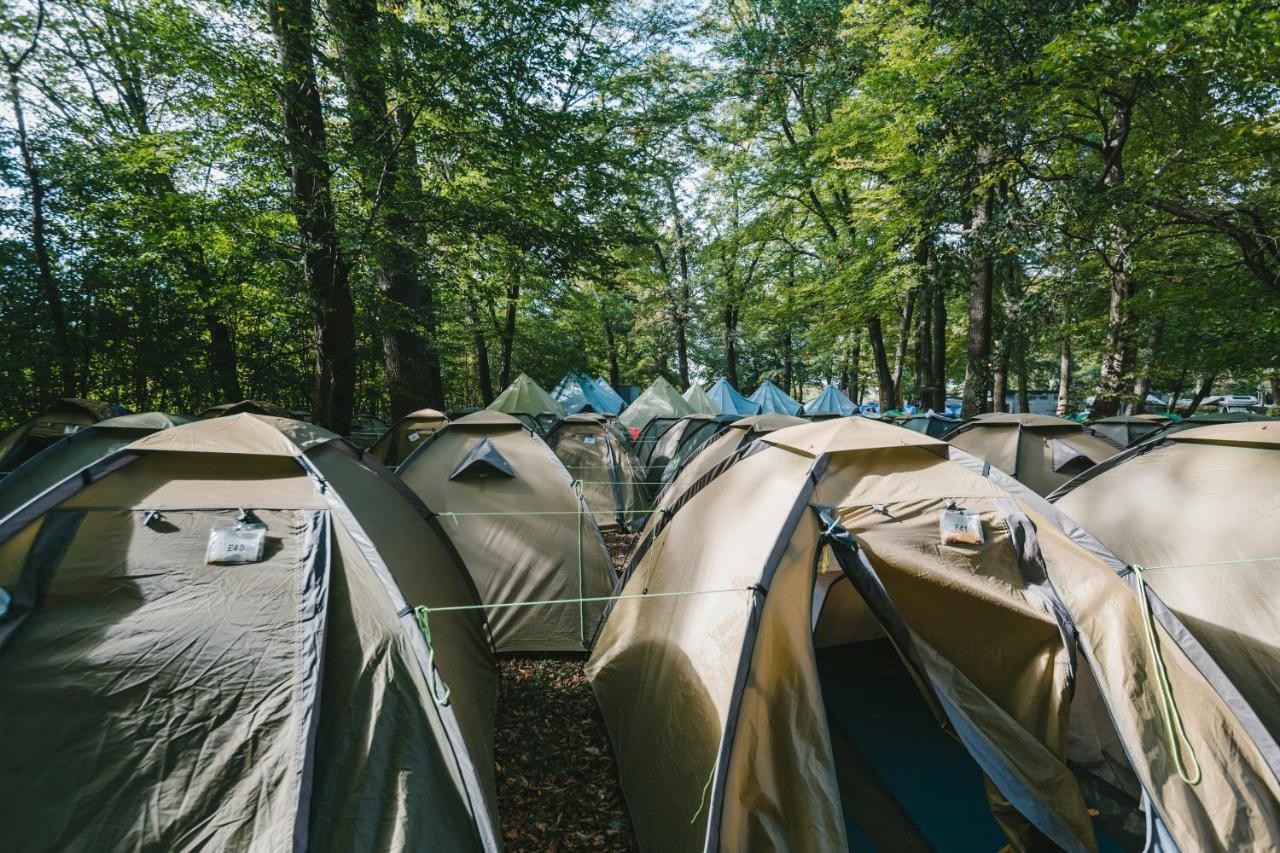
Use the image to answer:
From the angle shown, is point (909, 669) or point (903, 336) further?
point (903, 336)

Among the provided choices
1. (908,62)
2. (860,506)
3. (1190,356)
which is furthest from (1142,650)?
(1190,356)

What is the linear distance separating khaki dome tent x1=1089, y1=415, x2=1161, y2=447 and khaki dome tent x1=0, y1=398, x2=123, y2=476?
43.5 feet

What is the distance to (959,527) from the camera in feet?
8.80

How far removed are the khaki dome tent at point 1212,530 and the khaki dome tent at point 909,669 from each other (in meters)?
0.62

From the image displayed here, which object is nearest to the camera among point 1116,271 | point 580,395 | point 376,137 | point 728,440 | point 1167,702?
point 1167,702

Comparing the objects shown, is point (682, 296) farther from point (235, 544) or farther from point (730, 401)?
point (235, 544)

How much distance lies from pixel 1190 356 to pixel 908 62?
7617 mm

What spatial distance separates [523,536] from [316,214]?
14.7 feet

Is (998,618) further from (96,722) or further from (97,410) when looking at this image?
(97,410)

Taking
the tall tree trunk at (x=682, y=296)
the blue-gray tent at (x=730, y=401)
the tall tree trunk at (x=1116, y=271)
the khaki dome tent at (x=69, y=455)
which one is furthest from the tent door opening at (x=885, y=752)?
the tall tree trunk at (x=682, y=296)

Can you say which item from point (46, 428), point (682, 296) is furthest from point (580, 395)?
point (46, 428)

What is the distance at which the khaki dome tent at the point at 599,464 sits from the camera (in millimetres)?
8125

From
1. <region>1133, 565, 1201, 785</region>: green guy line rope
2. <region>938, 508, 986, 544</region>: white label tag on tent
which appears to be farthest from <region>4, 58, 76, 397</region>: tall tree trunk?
<region>1133, 565, 1201, 785</region>: green guy line rope

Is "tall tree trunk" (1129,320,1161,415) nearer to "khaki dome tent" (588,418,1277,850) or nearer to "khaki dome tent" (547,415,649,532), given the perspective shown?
"khaki dome tent" (547,415,649,532)
